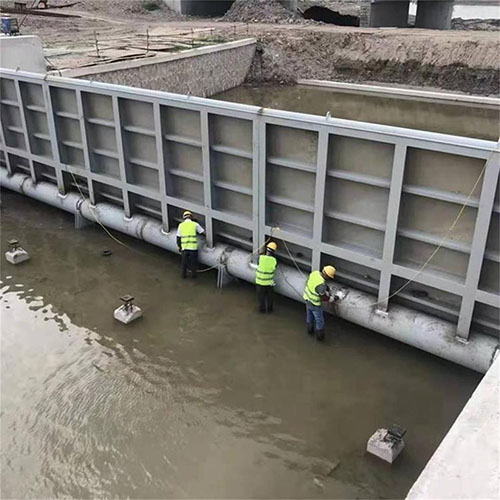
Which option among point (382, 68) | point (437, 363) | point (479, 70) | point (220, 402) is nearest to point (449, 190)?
point (437, 363)

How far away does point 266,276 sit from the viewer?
7617 mm

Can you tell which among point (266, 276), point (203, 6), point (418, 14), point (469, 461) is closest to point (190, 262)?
point (266, 276)

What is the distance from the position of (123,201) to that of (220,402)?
16.7ft

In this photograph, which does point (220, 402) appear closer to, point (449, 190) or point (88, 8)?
point (449, 190)

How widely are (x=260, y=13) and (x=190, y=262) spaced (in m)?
31.2

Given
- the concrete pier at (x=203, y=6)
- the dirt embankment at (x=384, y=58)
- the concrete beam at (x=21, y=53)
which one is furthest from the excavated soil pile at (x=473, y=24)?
the concrete beam at (x=21, y=53)

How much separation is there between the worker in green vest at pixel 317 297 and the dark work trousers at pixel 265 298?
2.20ft

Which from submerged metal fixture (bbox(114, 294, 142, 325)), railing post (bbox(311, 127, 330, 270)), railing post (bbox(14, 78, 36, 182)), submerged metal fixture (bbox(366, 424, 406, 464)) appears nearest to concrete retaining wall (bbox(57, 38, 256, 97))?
railing post (bbox(14, 78, 36, 182))

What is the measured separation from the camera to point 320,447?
5.65 m

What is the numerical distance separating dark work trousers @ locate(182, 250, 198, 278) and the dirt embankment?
1982 cm

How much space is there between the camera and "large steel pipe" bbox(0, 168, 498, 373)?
6.38m

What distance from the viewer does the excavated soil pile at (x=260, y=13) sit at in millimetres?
34688

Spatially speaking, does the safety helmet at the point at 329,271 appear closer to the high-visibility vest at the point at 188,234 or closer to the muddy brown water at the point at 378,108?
the high-visibility vest at the point at 188,234

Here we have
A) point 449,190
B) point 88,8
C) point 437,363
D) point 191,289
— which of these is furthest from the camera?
point 88,8
